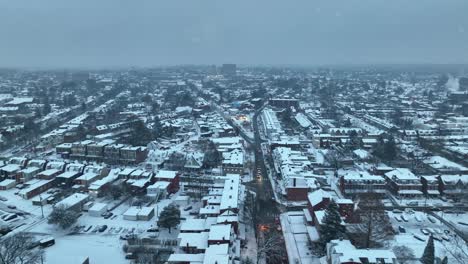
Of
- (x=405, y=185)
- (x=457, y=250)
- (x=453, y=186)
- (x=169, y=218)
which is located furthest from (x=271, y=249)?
(x=453, y=186)

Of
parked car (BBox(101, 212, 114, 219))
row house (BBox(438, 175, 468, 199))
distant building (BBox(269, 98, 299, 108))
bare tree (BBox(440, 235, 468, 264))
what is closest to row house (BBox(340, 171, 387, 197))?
row house (BBox(438, 175, 468, 199))

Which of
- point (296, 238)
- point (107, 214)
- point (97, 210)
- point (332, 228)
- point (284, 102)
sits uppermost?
point (284, 102)

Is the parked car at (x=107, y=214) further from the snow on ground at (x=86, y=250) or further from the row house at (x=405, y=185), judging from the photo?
the row house at (x=405, y=185)

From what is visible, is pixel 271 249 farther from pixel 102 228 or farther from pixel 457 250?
pixel 102 228

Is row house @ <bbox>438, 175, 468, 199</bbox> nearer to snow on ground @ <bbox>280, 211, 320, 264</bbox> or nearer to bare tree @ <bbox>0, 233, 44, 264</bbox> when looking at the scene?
snow on ground @ <bbox>280, 211, 320, 264</bbox>

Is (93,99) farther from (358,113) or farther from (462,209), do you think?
(462,209)

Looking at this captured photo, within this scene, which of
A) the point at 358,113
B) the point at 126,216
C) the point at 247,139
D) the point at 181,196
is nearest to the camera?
the point at 126,216

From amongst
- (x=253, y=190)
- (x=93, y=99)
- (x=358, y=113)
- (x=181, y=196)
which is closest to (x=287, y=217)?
(x=253, y=190)
